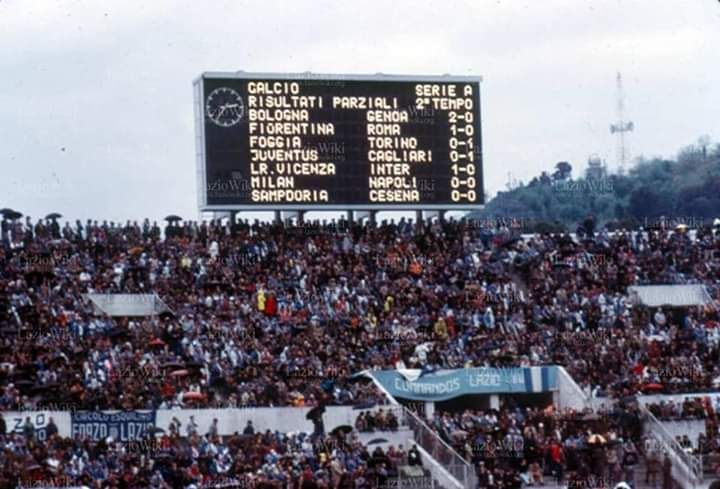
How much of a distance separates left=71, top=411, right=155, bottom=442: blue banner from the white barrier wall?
250 mm

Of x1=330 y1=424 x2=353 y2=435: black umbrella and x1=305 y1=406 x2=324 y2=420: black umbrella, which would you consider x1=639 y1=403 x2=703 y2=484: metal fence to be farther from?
x1=305 y1=406 x2=324 y2=420: black umbrella

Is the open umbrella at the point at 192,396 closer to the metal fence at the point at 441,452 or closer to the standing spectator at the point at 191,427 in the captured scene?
the standing spectator at the point at 191,427

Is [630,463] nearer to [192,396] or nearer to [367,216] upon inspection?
[192,396]

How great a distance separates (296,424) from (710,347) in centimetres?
1385

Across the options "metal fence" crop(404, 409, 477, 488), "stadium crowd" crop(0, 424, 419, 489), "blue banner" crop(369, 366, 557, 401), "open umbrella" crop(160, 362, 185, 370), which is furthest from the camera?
"blue banner" crop(369, 366, 557, 401)

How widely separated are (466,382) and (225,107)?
11.8m

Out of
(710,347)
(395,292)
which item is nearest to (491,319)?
→ (395,292)

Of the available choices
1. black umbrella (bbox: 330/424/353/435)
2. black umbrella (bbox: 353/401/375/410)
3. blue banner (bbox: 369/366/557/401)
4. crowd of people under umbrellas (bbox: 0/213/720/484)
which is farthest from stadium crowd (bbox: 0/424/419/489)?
blue banner (bbox: 369/366/557/401)

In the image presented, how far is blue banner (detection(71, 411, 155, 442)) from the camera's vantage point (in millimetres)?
47312

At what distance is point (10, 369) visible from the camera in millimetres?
48656

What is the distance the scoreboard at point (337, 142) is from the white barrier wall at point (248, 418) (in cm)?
986

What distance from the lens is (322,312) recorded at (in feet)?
181

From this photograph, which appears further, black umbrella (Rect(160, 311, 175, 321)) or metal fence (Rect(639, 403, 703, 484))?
black umbrella (Rect(160, 311, 175, 321))

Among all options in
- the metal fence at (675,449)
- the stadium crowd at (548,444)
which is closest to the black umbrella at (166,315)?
the stadium crowd at (548,444)
